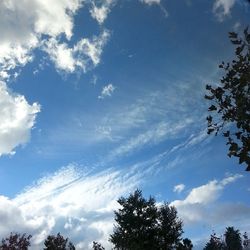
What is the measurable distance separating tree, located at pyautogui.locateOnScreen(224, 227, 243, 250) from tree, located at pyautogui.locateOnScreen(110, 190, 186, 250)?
188 ft

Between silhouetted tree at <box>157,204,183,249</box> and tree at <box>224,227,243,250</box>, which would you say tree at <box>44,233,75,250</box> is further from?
tree at <box>224,227,243,250</box>

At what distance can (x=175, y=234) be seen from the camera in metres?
47.2

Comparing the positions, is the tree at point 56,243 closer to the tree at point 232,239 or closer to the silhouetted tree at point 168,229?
the silhouetted tree at point 168,229

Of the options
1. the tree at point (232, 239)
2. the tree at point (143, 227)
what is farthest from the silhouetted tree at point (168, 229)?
the tree at point (232, 239)

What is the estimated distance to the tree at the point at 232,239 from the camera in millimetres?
99562

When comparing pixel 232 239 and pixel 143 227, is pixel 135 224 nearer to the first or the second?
pixel 143 227

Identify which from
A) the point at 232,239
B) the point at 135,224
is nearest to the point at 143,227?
the point at 135,224

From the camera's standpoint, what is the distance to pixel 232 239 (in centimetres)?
10112

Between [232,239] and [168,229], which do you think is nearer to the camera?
[168,229]

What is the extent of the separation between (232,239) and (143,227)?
6397 centimetres

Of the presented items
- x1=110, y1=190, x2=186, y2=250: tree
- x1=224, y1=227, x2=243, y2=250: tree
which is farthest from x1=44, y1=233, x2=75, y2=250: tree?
x1=224, y1=227, x2=243, y2=250: tree

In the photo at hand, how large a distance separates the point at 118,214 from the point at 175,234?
24.3 feet

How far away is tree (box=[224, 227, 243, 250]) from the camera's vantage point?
327 ft

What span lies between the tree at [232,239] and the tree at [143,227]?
57.3m
